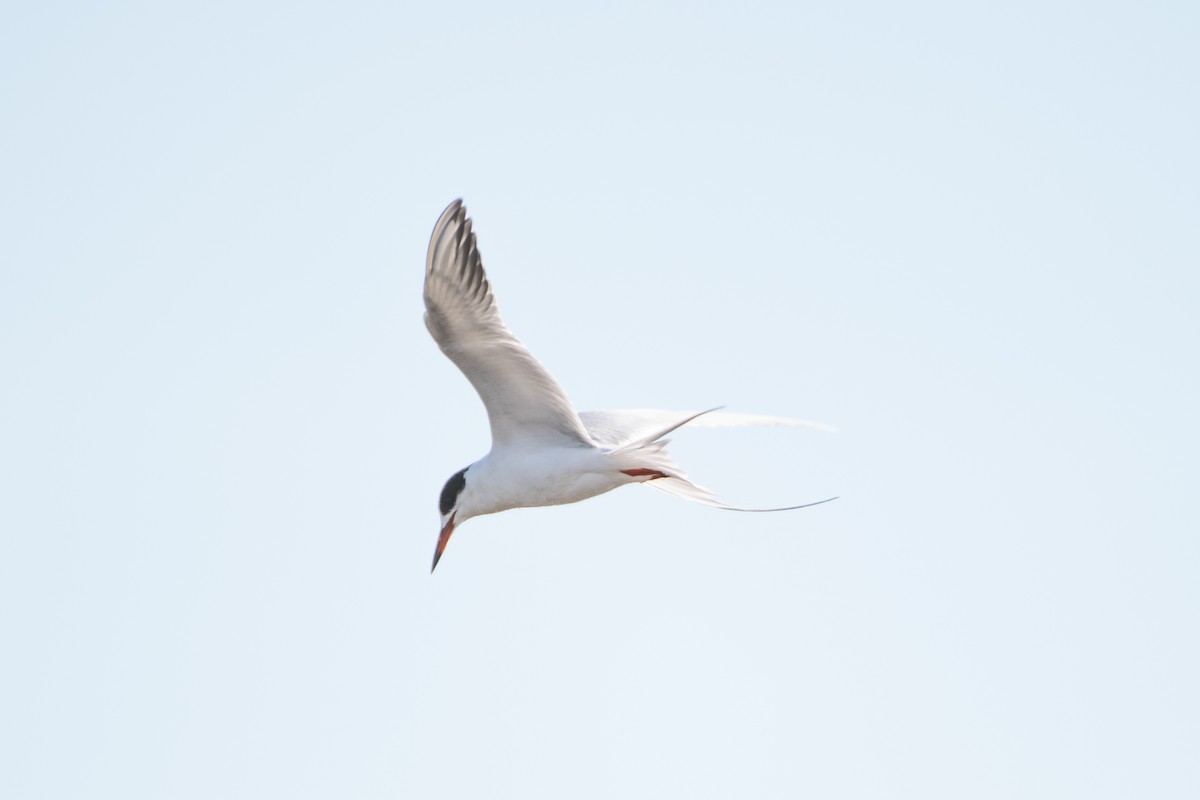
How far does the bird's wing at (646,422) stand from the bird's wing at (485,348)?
0.82m

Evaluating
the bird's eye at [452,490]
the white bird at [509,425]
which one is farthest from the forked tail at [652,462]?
the bird's eye at [452,490]

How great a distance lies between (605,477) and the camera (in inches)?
356

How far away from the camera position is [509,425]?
917cm

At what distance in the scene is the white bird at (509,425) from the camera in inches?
328

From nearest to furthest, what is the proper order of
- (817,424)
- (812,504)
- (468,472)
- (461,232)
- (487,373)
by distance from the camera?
(812,504) → (461,232) → (487,373) → (468,472) → (817,424)

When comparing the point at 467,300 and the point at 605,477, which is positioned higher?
the point at 467,300

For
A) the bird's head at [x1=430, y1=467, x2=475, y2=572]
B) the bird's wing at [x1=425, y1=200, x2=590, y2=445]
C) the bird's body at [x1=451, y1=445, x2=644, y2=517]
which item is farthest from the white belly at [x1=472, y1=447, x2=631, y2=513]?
the bird's head at [x1=430, y1=467, x2=475, y2=572]

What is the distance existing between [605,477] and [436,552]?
1.43 metres

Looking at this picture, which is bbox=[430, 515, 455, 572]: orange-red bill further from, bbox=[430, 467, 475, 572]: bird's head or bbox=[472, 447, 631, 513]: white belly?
bbox=[472, 447, 631, 513]: white belly

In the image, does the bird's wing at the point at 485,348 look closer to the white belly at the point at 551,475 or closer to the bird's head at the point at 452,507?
the white belly at the point at 551,475

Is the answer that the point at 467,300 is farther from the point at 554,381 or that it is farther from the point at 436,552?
the point at 436,552

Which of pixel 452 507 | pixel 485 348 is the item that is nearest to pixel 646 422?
pixel 452 507

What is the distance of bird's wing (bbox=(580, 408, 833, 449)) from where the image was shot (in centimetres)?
1005

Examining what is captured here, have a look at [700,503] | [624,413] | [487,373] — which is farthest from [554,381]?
[624,413]
